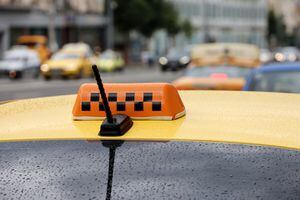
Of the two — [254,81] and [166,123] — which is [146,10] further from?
[166,123]

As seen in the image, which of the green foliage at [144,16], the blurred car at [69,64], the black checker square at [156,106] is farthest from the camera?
the green foliage at [144,16]

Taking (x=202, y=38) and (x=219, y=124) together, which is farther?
(x=202, y=38)

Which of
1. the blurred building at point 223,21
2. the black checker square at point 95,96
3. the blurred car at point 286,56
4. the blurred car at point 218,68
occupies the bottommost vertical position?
the blurred building at point 223,21

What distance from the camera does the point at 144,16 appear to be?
6041 cm

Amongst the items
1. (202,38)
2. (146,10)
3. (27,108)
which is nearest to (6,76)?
(146,10)

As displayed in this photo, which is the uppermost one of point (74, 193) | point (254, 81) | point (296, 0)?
point (74, 193)

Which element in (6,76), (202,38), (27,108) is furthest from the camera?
(202,38)

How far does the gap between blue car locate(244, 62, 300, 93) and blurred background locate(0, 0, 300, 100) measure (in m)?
0.01

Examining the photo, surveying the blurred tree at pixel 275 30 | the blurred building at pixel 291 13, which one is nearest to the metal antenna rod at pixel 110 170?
the blurred tree at pixel 275 30

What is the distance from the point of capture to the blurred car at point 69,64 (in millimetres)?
37719

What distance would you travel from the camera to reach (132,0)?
200ft

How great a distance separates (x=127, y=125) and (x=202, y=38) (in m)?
86.3

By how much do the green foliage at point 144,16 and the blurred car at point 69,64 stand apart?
61.5 ft

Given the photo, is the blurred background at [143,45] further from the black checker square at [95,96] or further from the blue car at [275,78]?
the black checker square at [95,96]
